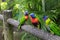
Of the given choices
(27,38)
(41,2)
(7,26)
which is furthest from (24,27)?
(7,26)

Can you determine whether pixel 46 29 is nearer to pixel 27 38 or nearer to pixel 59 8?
pixel 59 8

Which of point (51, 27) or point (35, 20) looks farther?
point (35, 20)

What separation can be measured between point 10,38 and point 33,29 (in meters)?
0.64

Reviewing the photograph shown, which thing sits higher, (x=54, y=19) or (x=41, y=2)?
(x=41, y=2)

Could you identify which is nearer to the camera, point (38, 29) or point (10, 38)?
point (38, 29)

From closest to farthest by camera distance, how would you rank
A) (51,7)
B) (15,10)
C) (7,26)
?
(51,7) → (7,26) → (15,10)

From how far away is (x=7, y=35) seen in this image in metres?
1.81

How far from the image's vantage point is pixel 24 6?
141cm

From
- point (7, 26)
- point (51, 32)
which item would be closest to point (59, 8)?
point (51, 32)

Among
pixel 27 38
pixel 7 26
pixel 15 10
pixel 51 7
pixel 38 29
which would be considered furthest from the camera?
pixel 15 10

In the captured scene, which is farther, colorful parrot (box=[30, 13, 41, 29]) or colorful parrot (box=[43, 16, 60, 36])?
colorful parrot (box=[30, 13, 41, 29])

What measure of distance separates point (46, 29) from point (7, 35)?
792 millimetres

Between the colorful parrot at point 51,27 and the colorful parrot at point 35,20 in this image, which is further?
the colorful parrot at point 35,20

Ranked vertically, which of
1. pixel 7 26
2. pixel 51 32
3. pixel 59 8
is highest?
pixel 59 8
